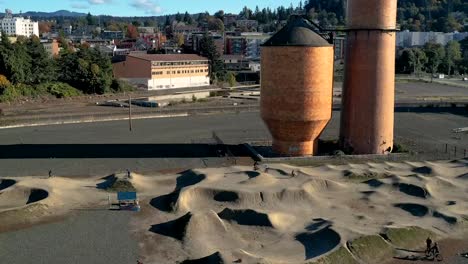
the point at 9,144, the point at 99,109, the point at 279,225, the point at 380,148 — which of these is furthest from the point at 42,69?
the point at 279,225

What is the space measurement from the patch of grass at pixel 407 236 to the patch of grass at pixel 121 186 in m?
13.9

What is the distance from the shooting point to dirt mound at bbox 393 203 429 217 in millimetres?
25159

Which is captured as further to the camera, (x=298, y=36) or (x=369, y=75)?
(x=369, y=75)

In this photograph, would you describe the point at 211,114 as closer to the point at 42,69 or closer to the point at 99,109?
the point at 99,109

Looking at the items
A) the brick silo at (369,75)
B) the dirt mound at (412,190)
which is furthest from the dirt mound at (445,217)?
the brick silo at (369,75)

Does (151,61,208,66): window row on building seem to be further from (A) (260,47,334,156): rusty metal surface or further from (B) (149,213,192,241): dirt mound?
(B) (149,213,192,241): dirt mound

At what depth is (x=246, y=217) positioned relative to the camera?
23484 millimetres

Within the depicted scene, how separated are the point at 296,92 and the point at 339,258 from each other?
1760 centimetres

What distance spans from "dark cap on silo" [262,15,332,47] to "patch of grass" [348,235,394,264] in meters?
17.3

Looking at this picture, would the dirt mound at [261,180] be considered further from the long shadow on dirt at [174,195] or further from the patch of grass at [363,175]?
the patch of grass at [363,175]

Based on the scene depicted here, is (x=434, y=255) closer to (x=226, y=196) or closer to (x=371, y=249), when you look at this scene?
(x=371, y=249)

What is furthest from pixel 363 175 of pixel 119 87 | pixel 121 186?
pixel 119 87

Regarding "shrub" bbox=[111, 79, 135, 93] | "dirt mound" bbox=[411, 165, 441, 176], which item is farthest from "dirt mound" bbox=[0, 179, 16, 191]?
"shrub" bbox=[111, 79, 135, 93]

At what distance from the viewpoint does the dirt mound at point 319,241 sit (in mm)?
20125
